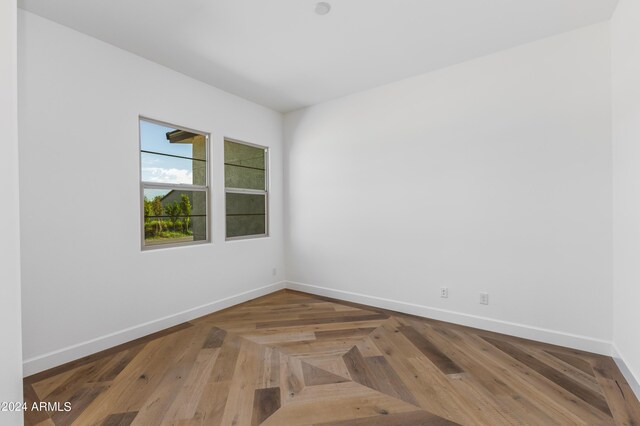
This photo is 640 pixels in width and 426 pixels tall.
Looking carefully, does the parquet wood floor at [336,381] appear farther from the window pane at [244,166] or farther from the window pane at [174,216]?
the window pane at [244,166]

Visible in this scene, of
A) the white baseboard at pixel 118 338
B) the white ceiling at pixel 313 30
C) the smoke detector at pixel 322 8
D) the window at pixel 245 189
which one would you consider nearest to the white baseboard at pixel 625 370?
the white ceiling at pixel 313 30

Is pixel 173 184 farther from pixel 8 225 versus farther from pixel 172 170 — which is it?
pixel 8 225

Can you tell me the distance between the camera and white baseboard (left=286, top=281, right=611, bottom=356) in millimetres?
2510

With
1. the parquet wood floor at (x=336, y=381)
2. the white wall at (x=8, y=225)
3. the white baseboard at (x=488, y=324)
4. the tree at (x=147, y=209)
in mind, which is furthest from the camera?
the tree at (x=147, y=209)

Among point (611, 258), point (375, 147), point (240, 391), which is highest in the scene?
point (375, 147)

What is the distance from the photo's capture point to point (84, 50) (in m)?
2.57

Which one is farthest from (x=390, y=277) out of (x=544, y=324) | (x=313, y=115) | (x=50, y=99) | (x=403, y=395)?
(x=50, y=99)

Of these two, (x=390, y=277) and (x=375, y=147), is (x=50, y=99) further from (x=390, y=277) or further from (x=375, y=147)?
(x=390, y=277)

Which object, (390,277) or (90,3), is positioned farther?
(390,277)

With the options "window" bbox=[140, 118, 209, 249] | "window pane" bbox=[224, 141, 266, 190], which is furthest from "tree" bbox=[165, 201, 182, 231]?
"window pane" bbox=[224, 141, 266, 190]

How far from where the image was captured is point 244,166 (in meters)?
4.25

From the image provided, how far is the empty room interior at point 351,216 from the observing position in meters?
1.96

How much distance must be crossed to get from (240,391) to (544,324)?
8.99 ft

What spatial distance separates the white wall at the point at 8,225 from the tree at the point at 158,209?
2.00m
